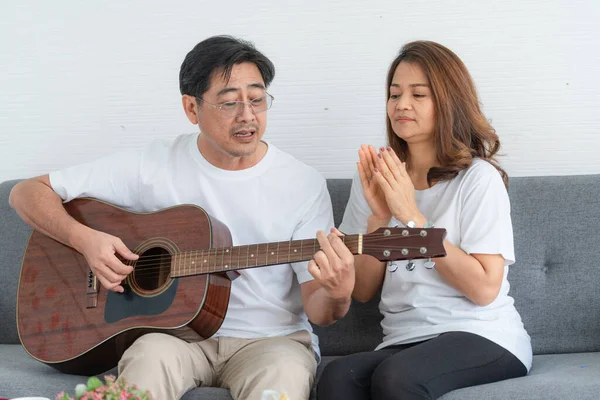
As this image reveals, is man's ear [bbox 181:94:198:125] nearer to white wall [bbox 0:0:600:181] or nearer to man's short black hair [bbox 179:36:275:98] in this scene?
man's short black hair [bbox 179:36:275:98]

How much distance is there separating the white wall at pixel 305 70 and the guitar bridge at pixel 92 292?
0.80 m

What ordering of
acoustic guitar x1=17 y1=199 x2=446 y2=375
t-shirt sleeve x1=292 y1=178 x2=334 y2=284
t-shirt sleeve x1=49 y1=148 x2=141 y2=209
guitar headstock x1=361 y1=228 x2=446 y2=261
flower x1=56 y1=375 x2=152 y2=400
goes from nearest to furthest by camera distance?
flower x1=56 y1=375 x2=152 y2=400 < guitar headstock x1=361 y1=228 x2=446 y2=261 < acoustic guitar x1=17 y1=199 x2=446 y2=375 < t-shirt sleeve x1=292 y1=178 x2=334 y2=284 < t-shirt sleeve x1=49 y1=148 x2=141 y2=209

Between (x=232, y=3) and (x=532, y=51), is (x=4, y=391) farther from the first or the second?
(x=532, y=51)

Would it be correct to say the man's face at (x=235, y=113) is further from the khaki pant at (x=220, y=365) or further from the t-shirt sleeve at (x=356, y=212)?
the khaki pant at (x=220, y=365)

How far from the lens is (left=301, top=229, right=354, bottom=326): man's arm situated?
1855 millimetres

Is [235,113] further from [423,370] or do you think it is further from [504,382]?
[504,382]

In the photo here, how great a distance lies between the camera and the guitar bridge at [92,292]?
2.15 m

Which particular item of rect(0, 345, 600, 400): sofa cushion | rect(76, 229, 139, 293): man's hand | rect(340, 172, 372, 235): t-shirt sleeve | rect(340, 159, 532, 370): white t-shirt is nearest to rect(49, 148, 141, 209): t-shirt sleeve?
rect(76, 229, 139, 293): man's hand

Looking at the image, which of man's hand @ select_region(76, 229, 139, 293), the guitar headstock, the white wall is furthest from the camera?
the white wall

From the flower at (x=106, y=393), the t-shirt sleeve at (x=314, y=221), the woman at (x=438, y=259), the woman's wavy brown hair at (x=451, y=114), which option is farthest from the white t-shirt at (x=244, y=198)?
the flower at (x=106, y=393)

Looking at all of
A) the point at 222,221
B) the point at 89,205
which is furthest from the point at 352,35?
the point at 89,205

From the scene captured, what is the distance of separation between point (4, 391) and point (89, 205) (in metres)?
0.57

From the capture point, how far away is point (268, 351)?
2.04 metres

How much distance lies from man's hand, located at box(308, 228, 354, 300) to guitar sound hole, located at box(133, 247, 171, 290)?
0.45 metres
